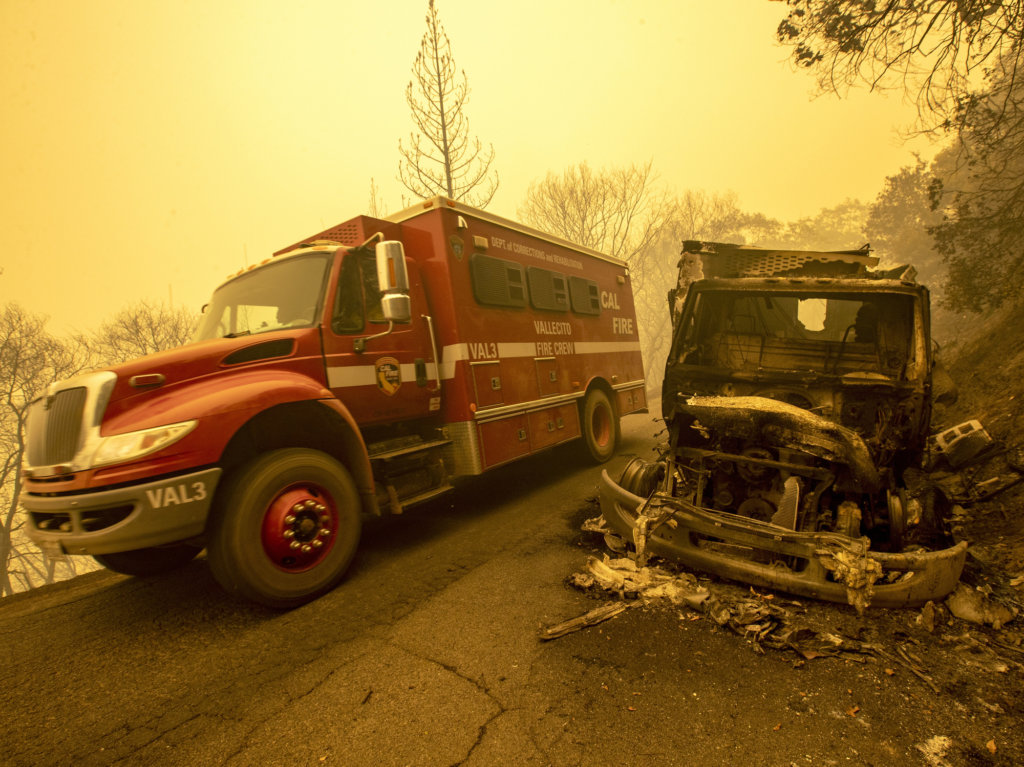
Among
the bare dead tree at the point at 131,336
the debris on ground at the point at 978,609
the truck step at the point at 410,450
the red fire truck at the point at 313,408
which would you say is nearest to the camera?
the debris on ground at the point at 978,609

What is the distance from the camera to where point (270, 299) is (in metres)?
4.49

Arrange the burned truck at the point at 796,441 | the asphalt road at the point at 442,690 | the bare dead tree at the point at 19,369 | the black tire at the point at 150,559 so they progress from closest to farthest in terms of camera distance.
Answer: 1. the asphalt road at the point at 442,690
2. the burned truck at the point at 796,441
3. the black tire at the point at 150,559
4. the bare dead tree at the point at 19,369

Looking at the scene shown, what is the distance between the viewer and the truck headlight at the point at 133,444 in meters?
2.93

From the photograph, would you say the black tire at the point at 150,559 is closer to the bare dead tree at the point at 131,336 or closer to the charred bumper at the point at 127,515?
the charred bumper at the point at 127,515

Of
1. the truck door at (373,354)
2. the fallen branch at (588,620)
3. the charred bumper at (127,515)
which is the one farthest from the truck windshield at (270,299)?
the fallen branch at (588,620)

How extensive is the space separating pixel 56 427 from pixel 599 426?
651 cm

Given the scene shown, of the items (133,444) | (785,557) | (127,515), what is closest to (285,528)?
(127,515)

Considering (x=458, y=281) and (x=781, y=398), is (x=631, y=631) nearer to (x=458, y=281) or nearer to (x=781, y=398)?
(x=781, y=398)

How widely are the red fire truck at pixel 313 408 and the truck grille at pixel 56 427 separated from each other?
2 cm

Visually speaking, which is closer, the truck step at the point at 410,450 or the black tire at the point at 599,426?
the truck step at the point at 410,450

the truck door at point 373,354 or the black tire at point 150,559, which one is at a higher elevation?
the truck door at point 373,354

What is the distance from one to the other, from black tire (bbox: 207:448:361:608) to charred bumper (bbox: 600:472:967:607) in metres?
2.29

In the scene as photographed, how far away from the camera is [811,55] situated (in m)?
8.50

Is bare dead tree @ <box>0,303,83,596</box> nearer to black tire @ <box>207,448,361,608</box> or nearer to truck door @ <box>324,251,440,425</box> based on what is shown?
truck door @ <box>324,251,440,425</box>
